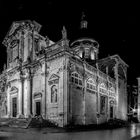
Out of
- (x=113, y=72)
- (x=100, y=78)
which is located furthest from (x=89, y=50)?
(x=100, y=78)

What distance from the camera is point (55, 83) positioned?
24.9 m

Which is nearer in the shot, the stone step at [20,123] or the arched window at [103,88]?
the stone step at [20,123]

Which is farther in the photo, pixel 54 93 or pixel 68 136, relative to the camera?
pixel 54 93

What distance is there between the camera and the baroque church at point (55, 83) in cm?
2417

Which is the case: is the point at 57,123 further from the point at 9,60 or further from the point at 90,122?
the point at 9,60

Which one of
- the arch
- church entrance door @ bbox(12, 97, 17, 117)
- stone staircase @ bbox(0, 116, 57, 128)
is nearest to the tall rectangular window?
the arch

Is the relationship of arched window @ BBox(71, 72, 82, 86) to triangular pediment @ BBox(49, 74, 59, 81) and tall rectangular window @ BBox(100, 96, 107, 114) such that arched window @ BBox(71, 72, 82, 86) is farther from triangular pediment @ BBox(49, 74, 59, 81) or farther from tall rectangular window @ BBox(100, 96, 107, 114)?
tall rectangular window @ BBox(100, 96, 107, 114)

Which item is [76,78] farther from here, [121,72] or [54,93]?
[121,72]

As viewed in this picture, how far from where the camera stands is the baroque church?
2417 cm

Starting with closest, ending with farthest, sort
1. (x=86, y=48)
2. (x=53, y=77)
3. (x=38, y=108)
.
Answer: (x=53, y=77), (x=38, y=108), (x=86, y=48)

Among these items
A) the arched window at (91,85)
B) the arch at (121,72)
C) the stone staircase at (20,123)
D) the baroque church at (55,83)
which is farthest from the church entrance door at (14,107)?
the arch at (121,72)

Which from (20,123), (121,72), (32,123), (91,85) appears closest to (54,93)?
(32,123)

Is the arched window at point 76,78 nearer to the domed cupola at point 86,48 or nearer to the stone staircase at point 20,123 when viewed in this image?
the stone staircase at point 20,123

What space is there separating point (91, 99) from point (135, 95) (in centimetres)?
2382
